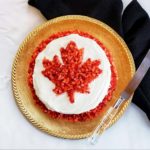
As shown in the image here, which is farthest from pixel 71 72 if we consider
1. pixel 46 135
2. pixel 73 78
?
pixel 46 135

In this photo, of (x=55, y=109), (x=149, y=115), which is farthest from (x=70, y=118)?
(x=149, y=115)

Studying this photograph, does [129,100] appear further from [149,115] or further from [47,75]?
[47,75]

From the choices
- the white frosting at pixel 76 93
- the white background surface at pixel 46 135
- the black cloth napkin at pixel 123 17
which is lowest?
the white background surface at pixel 46 135

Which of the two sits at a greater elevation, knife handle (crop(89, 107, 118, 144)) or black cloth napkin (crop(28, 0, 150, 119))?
black cloth napkin (crop(28, 0, 150, 119))

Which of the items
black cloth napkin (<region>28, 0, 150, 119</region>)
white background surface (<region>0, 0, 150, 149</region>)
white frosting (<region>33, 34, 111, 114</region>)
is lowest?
white background surface (<region>0, 0, 150, 149</region>)

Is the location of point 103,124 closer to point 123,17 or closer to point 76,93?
point 76,93

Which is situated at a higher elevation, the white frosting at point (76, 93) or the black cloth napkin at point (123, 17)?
the black cloth napkin at point (123, 17)

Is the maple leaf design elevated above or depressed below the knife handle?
above
